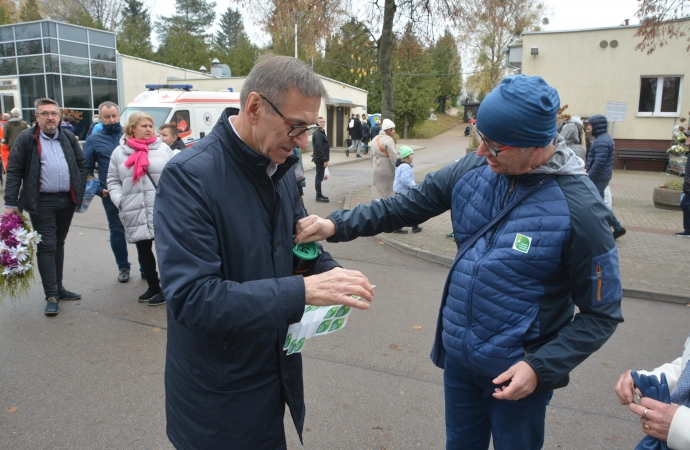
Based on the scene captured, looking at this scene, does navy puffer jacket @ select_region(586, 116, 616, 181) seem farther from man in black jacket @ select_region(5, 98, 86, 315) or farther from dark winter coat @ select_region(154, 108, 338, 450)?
dark winter coat @ select_region(154, 108, 338, 450)

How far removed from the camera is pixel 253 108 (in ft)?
5.73

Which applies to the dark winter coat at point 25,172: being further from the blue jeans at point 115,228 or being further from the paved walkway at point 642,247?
the paved walkway at point 642,247

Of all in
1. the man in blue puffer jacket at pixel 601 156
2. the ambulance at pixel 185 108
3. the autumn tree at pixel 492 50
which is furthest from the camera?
the autumn tree at pixel 492 50

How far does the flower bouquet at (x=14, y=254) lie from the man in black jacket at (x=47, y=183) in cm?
49

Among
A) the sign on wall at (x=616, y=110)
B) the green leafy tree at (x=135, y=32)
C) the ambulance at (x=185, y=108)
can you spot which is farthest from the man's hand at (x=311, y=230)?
the green leafy tree at (x=135, y=32)

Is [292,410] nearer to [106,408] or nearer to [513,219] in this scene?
[513,219]

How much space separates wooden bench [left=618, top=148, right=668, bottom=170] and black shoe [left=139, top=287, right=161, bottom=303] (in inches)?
762

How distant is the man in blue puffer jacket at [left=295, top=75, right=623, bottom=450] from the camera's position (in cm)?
183

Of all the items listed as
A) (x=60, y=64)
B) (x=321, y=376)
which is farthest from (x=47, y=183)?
(x=60, y=64)

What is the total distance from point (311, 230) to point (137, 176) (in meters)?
3.86

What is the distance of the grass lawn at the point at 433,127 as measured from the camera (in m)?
43.2

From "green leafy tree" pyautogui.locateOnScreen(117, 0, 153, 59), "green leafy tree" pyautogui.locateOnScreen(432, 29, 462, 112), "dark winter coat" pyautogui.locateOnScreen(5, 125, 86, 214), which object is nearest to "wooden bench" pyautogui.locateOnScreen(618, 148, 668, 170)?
"dark winter coat" pyautogui.locateOnScreen(5, 125, 86, 214)

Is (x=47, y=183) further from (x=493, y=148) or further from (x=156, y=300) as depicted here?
(x=493, y=148)

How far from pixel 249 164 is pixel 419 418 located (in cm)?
245
